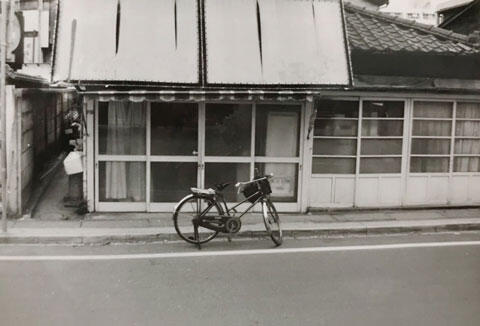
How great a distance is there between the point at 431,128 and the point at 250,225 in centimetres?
498

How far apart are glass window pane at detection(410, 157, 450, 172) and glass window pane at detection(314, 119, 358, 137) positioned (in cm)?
161

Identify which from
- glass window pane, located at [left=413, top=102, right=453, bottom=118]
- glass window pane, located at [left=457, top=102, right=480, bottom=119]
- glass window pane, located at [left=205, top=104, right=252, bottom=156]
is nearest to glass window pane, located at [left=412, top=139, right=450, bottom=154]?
glass window pane, located at [left=413, top=102, right=453, bottom=118]

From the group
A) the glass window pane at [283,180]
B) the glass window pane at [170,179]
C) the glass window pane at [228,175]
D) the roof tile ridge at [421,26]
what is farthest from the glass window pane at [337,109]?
the roof tile ridge at [421,26]

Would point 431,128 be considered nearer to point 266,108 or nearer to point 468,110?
point 468,110

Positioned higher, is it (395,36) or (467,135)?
(395,36)

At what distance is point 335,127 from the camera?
12.2 meters

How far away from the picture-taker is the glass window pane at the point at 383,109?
1228 cm

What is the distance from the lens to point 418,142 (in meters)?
12.7

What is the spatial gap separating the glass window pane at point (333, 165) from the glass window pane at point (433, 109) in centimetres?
187

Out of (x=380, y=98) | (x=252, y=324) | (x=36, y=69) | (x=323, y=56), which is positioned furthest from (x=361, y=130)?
(x=36, y=69)

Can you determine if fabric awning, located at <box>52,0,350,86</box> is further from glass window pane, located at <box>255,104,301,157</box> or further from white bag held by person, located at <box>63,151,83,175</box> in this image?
white bag held by person, located at <box>63,151,83,175</box>

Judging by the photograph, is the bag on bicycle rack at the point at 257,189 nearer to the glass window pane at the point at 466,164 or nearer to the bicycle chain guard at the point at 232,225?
the bicycle chain guard at the point at 232,225

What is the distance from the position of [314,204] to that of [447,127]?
3644 mm

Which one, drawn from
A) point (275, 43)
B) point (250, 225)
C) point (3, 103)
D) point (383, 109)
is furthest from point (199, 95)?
point (383, 109)
